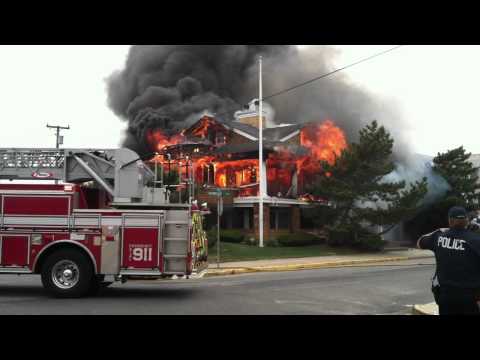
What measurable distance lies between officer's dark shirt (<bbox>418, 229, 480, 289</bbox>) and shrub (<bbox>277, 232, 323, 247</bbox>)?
2237 cm

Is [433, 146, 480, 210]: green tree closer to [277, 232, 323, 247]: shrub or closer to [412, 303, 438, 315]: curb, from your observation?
[277, 232, 323, 247]: shrub

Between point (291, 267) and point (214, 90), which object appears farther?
point (214, 90)

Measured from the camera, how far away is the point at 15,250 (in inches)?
400

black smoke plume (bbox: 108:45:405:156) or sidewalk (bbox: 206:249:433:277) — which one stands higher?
black smoke plume (bbox: 108:45:405:156)

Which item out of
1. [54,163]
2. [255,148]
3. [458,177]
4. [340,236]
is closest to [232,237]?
[255,148]

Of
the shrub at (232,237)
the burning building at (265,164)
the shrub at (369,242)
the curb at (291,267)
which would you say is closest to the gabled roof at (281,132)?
the burning building at (265,164)

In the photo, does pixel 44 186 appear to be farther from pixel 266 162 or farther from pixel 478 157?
pixel 478 157

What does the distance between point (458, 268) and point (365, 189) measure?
65.9ft

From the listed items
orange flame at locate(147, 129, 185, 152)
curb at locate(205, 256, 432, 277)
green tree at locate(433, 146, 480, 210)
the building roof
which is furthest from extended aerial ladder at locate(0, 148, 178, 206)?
orange flame at locate(147, 129, 185, 152)

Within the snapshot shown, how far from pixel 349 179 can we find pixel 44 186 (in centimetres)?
1742

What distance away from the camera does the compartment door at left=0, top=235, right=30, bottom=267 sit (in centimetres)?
1014

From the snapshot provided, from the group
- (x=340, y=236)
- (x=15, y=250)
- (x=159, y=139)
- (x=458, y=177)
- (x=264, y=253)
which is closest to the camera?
(x=15, y=250)

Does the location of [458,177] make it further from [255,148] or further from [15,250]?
[15,250]
